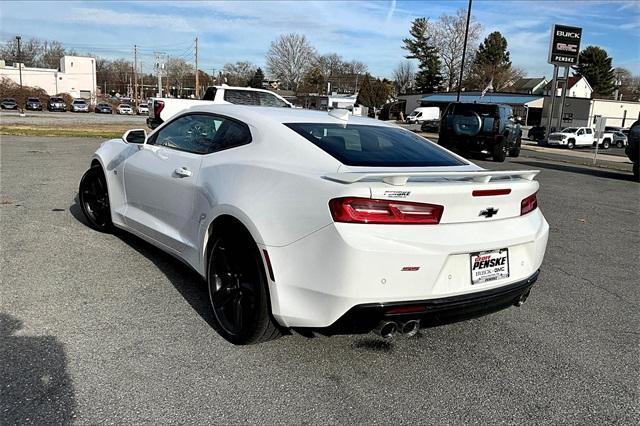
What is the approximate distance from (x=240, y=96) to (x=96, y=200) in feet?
31.1

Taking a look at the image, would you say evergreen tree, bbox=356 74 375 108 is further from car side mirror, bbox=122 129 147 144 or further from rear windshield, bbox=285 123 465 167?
rear windshield, bbox=285 123 465 167

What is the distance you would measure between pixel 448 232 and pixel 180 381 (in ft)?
5.43

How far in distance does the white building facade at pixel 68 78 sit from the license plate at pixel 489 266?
3903 inches

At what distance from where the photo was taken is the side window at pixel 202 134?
12.1 feet

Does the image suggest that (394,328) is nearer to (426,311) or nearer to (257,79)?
(426,311)

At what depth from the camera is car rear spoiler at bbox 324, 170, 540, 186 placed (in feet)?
8.68

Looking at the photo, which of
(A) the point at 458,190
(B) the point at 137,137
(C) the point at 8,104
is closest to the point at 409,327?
(A) the point at 458,190

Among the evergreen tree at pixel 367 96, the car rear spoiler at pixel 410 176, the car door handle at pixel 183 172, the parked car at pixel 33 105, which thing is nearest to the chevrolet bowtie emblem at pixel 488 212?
the car rear spoiler at pixel 410 176

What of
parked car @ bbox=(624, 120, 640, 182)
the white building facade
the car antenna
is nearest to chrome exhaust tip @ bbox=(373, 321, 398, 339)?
the car antenna

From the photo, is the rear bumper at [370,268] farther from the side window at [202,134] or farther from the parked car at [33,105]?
the parked car at [33,105]

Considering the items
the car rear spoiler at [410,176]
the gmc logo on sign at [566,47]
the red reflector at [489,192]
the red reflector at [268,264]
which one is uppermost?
the gmc logo on sign at [566,47]

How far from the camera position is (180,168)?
3.94m

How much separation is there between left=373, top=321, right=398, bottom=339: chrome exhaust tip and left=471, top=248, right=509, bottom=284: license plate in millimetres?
524

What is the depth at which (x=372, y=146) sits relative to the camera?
3.63 m
